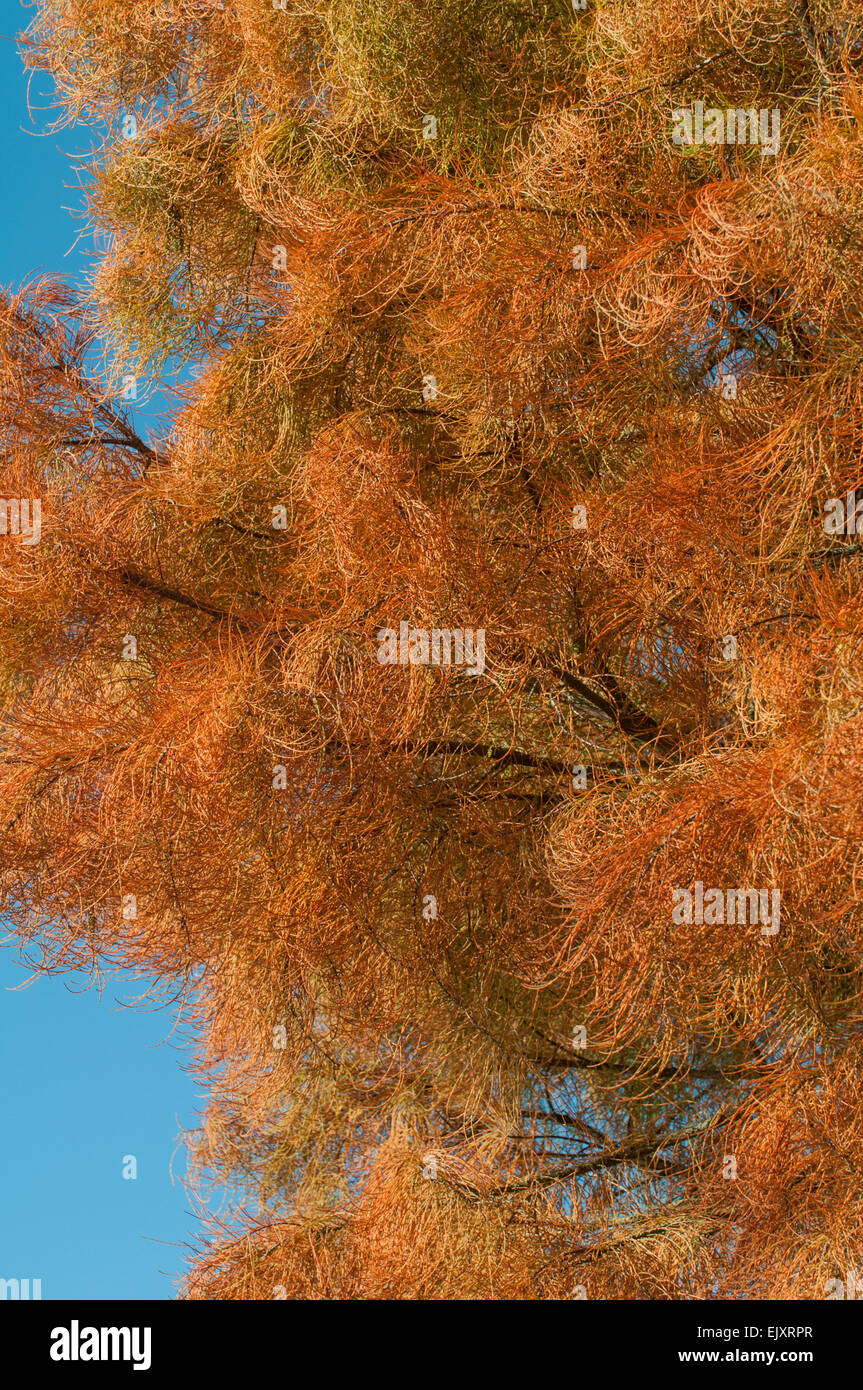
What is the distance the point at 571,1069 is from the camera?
846 centimetres

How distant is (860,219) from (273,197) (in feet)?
13.4

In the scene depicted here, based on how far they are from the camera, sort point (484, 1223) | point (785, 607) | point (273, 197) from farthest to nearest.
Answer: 1. point (273, 197)
2. point (484, 1223)
3. point (785, 607)

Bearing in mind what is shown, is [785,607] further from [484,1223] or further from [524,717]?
[484,1223]

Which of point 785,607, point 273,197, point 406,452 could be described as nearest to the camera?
point 785,607

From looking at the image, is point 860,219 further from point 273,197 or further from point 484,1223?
point 484,1223

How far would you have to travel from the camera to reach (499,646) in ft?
21.6

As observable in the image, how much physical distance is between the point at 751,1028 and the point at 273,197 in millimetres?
5785

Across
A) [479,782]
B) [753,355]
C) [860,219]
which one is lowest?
[479,782]

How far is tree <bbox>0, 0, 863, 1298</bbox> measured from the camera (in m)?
6.05

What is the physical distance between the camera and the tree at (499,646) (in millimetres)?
6055
